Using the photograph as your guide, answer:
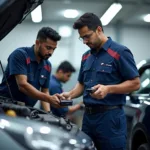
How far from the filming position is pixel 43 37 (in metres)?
3.22

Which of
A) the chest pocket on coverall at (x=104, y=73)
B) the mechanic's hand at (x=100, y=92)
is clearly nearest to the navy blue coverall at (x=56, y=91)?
the chest pocket on coverall at (x=104, y=73)

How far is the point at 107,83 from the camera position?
278cm

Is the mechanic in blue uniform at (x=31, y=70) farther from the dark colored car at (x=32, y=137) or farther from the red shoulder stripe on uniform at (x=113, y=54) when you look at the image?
the dark colored car at (x=32, y=137)

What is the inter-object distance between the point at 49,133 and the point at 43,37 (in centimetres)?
162

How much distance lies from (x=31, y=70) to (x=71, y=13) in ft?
21.4

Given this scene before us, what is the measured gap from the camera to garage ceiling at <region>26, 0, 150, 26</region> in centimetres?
838

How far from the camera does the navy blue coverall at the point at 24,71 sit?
315cm

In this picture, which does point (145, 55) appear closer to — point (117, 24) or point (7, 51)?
point (117, 24)

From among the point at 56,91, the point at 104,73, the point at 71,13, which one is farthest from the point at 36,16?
the point at 104,73

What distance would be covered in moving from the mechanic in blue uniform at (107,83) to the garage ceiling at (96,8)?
566cm

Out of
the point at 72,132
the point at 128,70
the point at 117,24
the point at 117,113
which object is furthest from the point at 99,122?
the point at 117,24

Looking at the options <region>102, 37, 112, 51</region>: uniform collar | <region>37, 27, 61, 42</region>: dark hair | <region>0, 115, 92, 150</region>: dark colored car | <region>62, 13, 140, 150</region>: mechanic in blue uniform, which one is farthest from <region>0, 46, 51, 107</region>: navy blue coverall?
<region>0, 115, 92, 150</region>: dark colored car

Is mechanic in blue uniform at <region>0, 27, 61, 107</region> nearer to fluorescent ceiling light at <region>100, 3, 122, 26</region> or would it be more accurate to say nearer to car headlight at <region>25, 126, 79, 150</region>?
car headlight at <region>25, 126, 79, 150</region>

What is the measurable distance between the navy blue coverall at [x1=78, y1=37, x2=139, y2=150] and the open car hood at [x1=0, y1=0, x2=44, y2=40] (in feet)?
2.40
